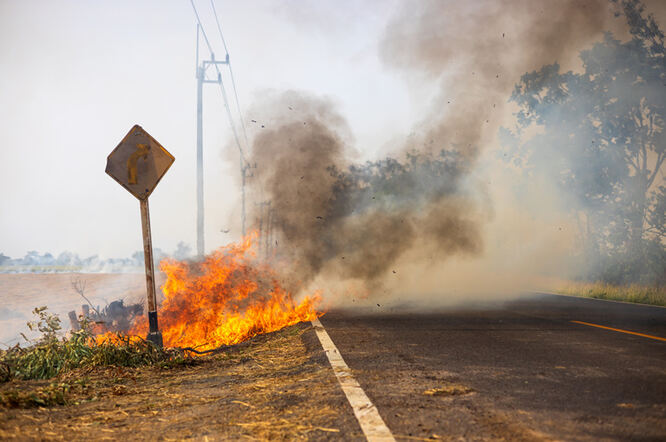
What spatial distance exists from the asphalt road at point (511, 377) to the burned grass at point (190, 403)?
0.45 metres

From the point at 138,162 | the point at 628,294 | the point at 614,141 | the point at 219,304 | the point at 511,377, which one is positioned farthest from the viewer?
the point at 614,141

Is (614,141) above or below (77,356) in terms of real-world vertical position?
above

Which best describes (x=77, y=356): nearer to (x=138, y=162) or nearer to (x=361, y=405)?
(x=138, y=162)

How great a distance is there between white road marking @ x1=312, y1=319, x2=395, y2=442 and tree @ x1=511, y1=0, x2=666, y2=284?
1962 cm

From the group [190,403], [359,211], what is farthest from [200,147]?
[190,403]

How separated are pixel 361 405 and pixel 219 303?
22.3 feet

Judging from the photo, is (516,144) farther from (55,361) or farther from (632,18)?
(55,361)

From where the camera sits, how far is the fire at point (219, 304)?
9320 millimetres

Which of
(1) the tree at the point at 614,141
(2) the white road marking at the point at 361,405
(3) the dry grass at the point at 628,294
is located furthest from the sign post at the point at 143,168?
(1) the tree at the point at 614,141

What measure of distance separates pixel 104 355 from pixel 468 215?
17.4 metres

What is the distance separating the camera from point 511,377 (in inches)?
180

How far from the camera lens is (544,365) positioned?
5.11 m

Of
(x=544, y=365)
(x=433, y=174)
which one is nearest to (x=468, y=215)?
(x=433, y=174)

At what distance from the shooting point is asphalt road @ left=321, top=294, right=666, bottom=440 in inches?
124
